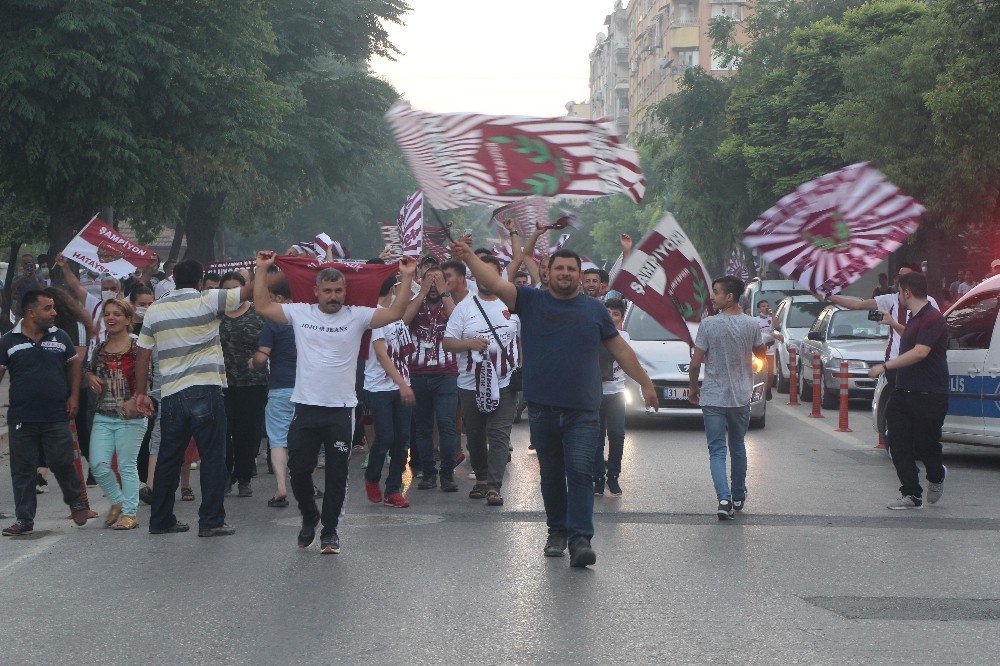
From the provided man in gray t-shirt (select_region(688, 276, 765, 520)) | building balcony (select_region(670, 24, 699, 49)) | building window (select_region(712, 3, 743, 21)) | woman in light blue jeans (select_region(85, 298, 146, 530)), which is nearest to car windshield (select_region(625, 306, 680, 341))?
man in gray t-shirt (select_region(688, 276, 765, 520))

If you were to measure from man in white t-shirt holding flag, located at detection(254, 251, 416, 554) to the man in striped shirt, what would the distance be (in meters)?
0.70

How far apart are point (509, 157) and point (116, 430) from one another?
340 cm

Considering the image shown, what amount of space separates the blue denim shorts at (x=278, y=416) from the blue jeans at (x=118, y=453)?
1.40 m

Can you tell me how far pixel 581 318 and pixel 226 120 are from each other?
56.1ft

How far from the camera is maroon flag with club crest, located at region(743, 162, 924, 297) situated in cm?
1068

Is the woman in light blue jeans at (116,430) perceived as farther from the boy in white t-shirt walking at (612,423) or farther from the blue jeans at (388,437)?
the boy in white t-shirt walking at (612,423)

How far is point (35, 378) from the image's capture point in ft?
31.9

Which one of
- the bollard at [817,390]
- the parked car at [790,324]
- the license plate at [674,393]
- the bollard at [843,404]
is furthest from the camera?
the parked car at [790,324]

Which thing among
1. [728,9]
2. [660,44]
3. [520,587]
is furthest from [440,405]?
[660,44]

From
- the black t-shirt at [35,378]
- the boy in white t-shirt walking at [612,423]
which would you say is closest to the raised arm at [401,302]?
the black t-shirt at [35,378]

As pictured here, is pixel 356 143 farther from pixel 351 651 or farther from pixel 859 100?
pixel 351 651

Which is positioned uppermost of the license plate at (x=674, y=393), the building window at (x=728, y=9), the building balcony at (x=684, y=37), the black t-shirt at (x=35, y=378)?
the building window at (x=728, y=9)

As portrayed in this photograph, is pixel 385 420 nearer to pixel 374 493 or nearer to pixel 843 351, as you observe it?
pixel 374 493

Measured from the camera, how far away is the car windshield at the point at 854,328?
2148 centimetres
